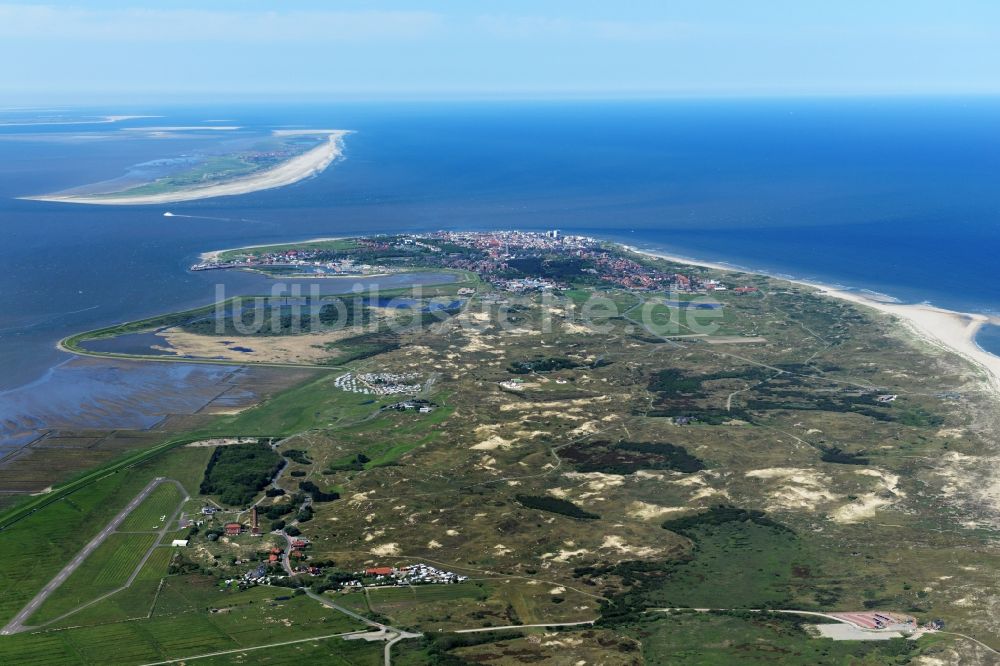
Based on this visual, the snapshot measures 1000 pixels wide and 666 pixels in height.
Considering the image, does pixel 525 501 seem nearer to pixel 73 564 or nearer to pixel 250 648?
pixel 250 648

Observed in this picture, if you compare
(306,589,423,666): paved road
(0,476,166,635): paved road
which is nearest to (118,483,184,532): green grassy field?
(0,476,166,635): paved road

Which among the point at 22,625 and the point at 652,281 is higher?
the point at 652,281

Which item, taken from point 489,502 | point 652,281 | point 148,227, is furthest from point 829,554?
point 148,227

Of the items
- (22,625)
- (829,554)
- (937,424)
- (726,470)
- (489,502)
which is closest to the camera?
(22,625)

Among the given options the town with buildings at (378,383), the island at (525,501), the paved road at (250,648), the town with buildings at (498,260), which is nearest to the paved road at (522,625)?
the island at (525,501)

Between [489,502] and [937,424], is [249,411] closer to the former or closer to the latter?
[489,502]

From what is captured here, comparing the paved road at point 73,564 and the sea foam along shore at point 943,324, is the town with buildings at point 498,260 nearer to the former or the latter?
the sea foam along shore at point 943,324
